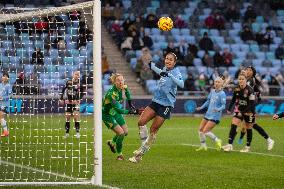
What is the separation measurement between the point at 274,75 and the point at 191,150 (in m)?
20.8

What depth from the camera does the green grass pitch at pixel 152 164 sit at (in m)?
14.5

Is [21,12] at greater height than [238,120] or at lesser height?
greater

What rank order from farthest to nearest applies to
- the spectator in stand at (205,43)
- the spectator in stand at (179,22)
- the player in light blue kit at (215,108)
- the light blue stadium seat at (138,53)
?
the spectator in stand at (179,22), the spectator in stand at (205,43), the light blue stadium seat at (138,53), the player in light blue kit at (215,108)

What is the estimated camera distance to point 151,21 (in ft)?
138

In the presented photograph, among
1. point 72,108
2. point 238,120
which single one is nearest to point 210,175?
point 238,120

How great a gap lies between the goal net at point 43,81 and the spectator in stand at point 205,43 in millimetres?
16481

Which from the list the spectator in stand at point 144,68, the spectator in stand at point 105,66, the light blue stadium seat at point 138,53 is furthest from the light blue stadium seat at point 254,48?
the spectator in stand at point 105,66

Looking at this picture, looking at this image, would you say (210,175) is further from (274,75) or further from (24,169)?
(274,75)

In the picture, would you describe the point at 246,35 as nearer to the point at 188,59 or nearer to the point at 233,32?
the point at 233,32

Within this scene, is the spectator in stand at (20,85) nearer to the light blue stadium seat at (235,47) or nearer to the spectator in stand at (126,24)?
the spectator in stand at (126,24)

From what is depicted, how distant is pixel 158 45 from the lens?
1626 inches

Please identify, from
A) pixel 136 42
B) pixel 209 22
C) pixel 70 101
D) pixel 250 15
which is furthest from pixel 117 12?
pixel 70 101

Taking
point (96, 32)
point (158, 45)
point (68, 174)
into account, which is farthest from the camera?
Result: point (158, 45)

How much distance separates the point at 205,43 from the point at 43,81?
70.5 feet
